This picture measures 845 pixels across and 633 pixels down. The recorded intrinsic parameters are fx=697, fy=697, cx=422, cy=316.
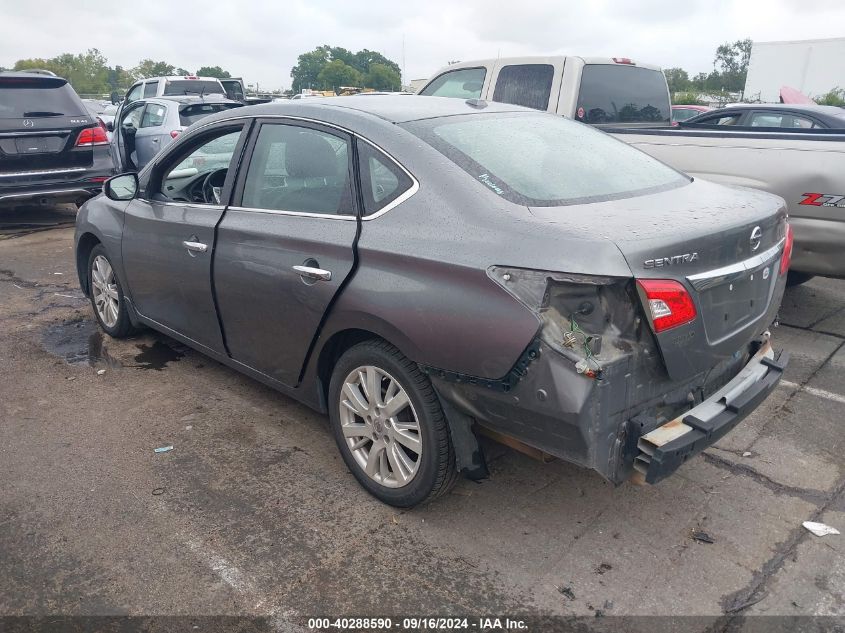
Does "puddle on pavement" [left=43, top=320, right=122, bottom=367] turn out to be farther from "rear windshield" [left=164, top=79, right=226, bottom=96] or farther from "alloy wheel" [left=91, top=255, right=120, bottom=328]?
"rear windshield" [left=164, top=79, right=226, bottom=96]

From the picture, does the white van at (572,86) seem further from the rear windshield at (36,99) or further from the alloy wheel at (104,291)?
the rear windshield at (36,99)

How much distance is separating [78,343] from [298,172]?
9.15 ft

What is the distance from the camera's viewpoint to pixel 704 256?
8.18 feet

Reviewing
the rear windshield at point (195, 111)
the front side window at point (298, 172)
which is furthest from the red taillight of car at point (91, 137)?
the front side window at point (298, 172)

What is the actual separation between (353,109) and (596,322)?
1637 millimetres

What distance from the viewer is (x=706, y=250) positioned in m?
2.50

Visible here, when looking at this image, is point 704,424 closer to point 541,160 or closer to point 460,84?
point 541,160

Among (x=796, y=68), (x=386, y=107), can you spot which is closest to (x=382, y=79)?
(x=796, y=68)

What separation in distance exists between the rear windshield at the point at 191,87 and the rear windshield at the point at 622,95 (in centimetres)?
1066

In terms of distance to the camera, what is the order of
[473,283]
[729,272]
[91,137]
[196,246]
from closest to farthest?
[473,283]
[729,272]
[196,246]
[91,137]

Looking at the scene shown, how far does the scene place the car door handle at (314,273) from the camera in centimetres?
300

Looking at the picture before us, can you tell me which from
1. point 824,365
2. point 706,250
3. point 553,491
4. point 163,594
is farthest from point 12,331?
point 824,365

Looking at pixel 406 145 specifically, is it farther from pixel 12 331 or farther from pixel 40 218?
pixel 40 218

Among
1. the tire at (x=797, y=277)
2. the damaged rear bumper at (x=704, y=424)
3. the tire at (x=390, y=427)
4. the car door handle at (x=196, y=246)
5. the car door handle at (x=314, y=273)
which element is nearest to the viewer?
the damaged rear bumper at (x=704, y=424)
